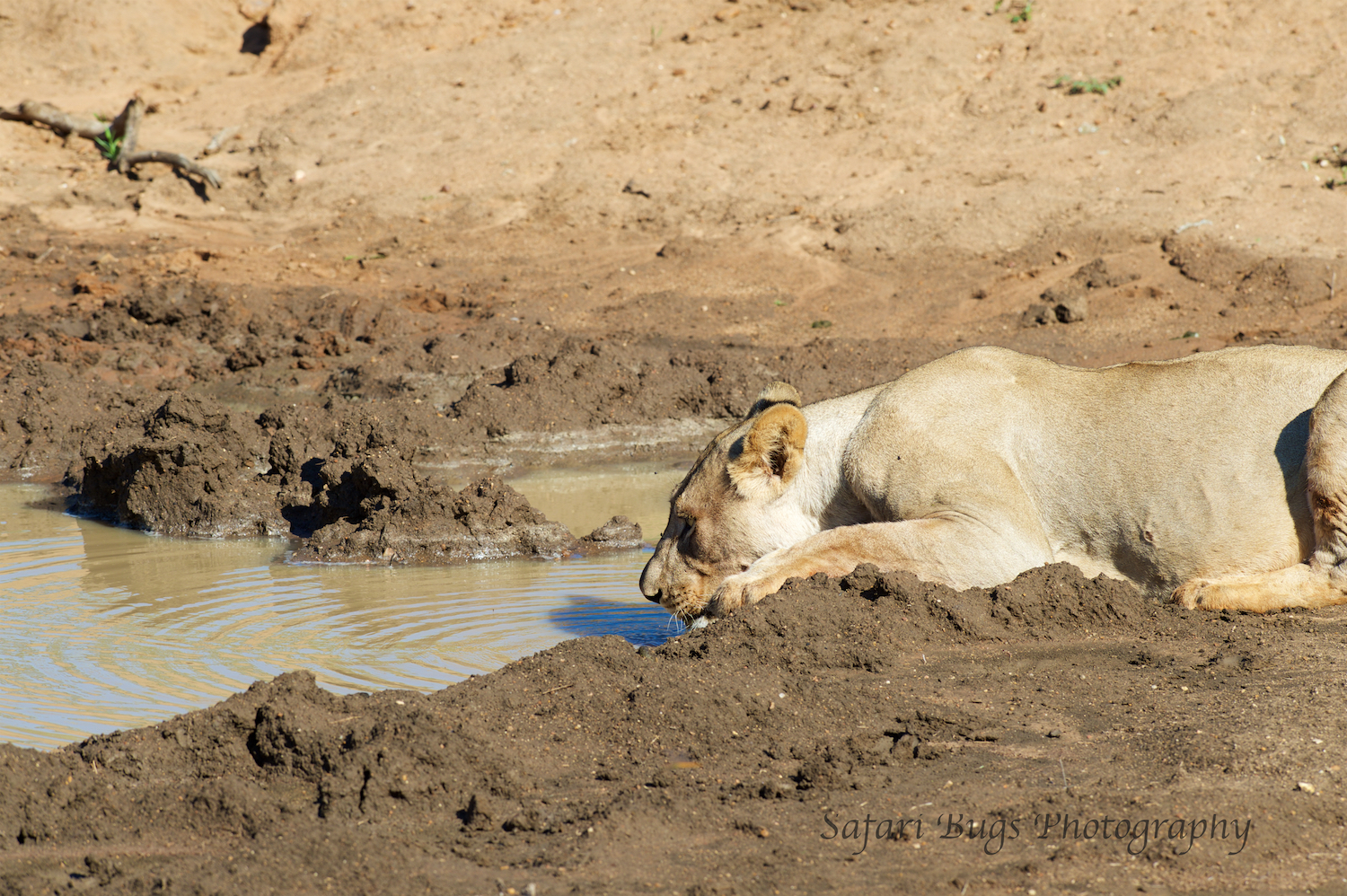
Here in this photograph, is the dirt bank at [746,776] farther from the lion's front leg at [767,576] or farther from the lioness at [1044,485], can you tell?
the lioness at [1044,485]

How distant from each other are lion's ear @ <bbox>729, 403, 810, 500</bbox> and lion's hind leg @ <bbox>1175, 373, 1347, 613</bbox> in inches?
73.6

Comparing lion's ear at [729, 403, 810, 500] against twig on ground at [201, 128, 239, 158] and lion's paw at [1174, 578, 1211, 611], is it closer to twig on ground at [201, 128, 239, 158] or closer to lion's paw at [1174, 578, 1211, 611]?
lion's paw at [1174, 578, 1211, 611]

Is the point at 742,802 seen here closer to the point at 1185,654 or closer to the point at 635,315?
the point at 1185,654

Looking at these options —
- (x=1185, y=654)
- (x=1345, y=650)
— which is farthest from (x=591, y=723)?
(x=1345, y=650)

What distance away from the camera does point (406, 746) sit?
Result: 3.97 meters

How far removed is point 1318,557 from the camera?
5.59 metres

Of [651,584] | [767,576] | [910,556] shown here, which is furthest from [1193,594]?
[651,584]

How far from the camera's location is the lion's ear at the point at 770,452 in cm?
607

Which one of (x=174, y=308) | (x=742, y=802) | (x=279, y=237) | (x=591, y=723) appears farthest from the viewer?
(x=279, y=237)

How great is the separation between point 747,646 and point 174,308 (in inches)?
422

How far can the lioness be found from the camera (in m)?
5.62

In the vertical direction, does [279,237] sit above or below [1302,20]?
below

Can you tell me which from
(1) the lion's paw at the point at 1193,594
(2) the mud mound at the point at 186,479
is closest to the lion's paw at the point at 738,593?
(1) the lion's paw at the point at 1193,594

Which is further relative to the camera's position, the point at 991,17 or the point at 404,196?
the point at 991,17
